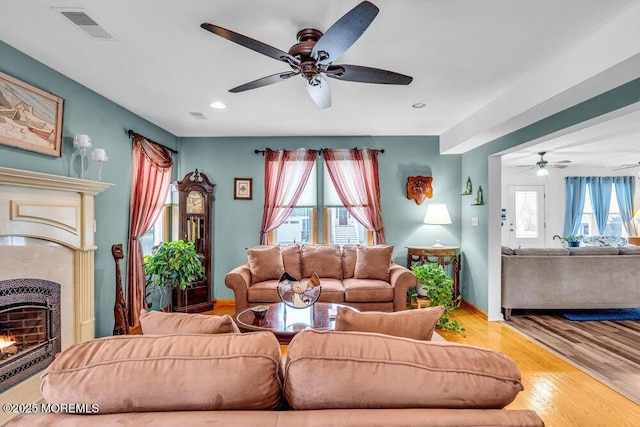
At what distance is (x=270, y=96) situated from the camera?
3250 millimetres

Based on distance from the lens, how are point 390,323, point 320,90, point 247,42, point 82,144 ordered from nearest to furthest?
point 390,323 < point 247,42 < point 320,90 < point 82,144

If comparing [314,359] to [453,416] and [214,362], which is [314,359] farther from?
[453,416]

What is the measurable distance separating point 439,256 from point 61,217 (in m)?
4.25

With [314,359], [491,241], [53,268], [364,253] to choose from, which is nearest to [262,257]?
[364,253]

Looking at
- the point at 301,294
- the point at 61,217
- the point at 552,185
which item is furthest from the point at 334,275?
the point at 552,185

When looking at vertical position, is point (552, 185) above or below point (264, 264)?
above

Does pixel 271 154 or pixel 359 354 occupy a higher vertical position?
pixel 271 154

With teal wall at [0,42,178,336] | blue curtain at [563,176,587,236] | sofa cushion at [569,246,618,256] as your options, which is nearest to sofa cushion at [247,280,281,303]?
teal wall at [0,42,178,336]

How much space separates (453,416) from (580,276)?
4.30m

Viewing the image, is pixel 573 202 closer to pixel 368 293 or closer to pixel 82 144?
pixel 368 293

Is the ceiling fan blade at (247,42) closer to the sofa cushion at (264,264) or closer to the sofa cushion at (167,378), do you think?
the sofa cushion at (167,378)

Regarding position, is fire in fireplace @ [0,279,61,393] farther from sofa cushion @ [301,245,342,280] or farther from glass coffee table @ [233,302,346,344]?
sofa cushion @ [301,245,342,280]

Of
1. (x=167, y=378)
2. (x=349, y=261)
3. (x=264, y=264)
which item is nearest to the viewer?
(x=167, y=378)

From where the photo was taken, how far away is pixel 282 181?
485cm
